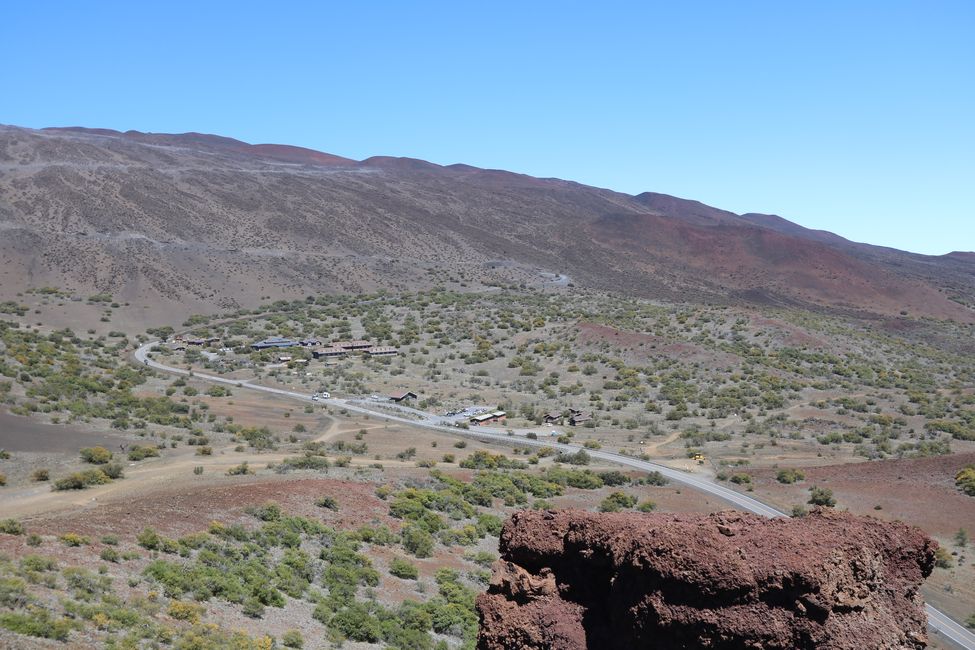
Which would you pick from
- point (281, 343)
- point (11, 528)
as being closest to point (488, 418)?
point (281, 343)

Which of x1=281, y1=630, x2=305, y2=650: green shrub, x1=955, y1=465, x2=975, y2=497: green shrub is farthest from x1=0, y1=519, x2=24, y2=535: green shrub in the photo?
x1=955, y1=465, x2=975, y2=497: green shrub

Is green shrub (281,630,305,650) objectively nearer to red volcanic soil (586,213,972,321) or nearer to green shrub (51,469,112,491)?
green shrub (51,469,112,491)

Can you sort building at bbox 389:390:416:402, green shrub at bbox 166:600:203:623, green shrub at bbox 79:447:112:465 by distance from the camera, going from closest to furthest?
green shrub at bbox 166:600:203:623 → green shrub at bbox 79:447:112:465 → building at bbox 389:390:416:402

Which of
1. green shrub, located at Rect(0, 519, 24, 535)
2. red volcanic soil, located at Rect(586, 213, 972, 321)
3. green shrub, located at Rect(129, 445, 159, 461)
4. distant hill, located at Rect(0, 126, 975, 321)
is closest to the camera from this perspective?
green shrub, located at Rect(0, 519, 24, 535)

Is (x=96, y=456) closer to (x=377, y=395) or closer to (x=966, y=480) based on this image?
(x=377, y=395)

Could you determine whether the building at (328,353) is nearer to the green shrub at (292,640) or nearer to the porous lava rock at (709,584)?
the green shrub at (292,640)

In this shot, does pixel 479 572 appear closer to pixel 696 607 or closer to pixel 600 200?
pixel 696 607


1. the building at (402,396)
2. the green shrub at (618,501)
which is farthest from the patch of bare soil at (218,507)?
the building at (402,396)
